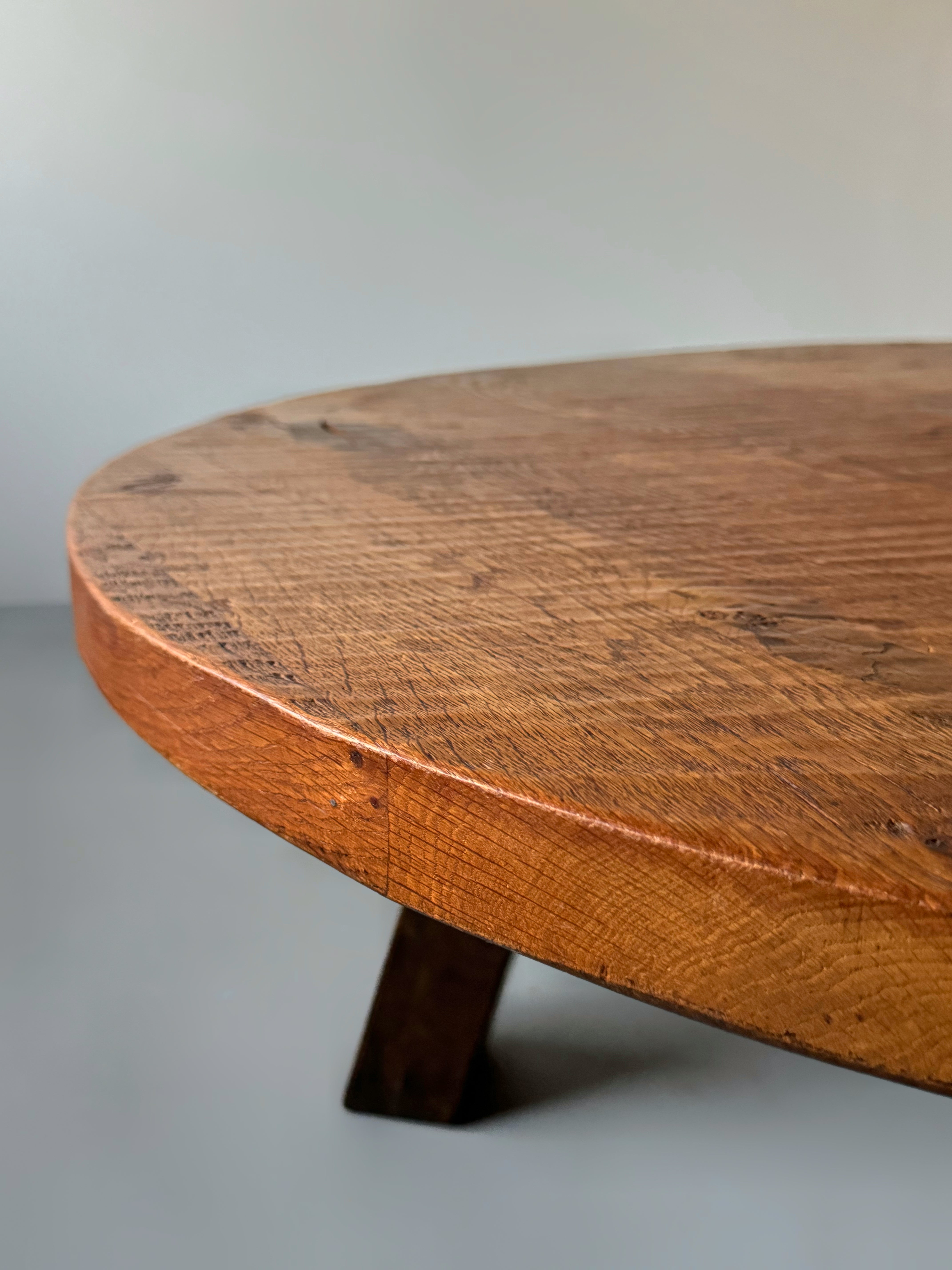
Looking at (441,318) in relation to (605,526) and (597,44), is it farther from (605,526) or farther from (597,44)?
(605,526)

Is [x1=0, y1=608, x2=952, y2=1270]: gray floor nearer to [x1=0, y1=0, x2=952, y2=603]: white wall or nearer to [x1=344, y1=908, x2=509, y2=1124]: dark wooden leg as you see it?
[x1=344, y1=908, x2=509, y2=1124]: dark wooden leg

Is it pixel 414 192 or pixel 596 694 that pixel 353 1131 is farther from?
pixel 414 192

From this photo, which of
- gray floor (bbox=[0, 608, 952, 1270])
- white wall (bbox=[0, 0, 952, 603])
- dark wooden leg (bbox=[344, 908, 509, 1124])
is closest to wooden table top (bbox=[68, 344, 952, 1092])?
dark wooden leg (bbox=[344, 908, 509, 1124])

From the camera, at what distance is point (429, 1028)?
86 centimetres

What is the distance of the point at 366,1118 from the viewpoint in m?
0.91

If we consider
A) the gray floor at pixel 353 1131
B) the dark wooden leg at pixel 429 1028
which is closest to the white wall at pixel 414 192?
the gray floor at pixel 353 1131

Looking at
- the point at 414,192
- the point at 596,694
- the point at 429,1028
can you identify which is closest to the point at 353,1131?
the point at 429,1028

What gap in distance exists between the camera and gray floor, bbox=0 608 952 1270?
0.80 m

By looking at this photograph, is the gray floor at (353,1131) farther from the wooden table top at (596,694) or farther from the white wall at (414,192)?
the white wall at (414,192)

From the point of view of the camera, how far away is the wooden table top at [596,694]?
0.77 ft

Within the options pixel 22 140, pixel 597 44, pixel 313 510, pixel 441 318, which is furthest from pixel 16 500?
pixel 313 510

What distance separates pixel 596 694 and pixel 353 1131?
0.70m

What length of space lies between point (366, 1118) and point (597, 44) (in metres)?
1.83

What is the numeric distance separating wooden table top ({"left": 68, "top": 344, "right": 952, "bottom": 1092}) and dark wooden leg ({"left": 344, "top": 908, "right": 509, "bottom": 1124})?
1.24 ft
